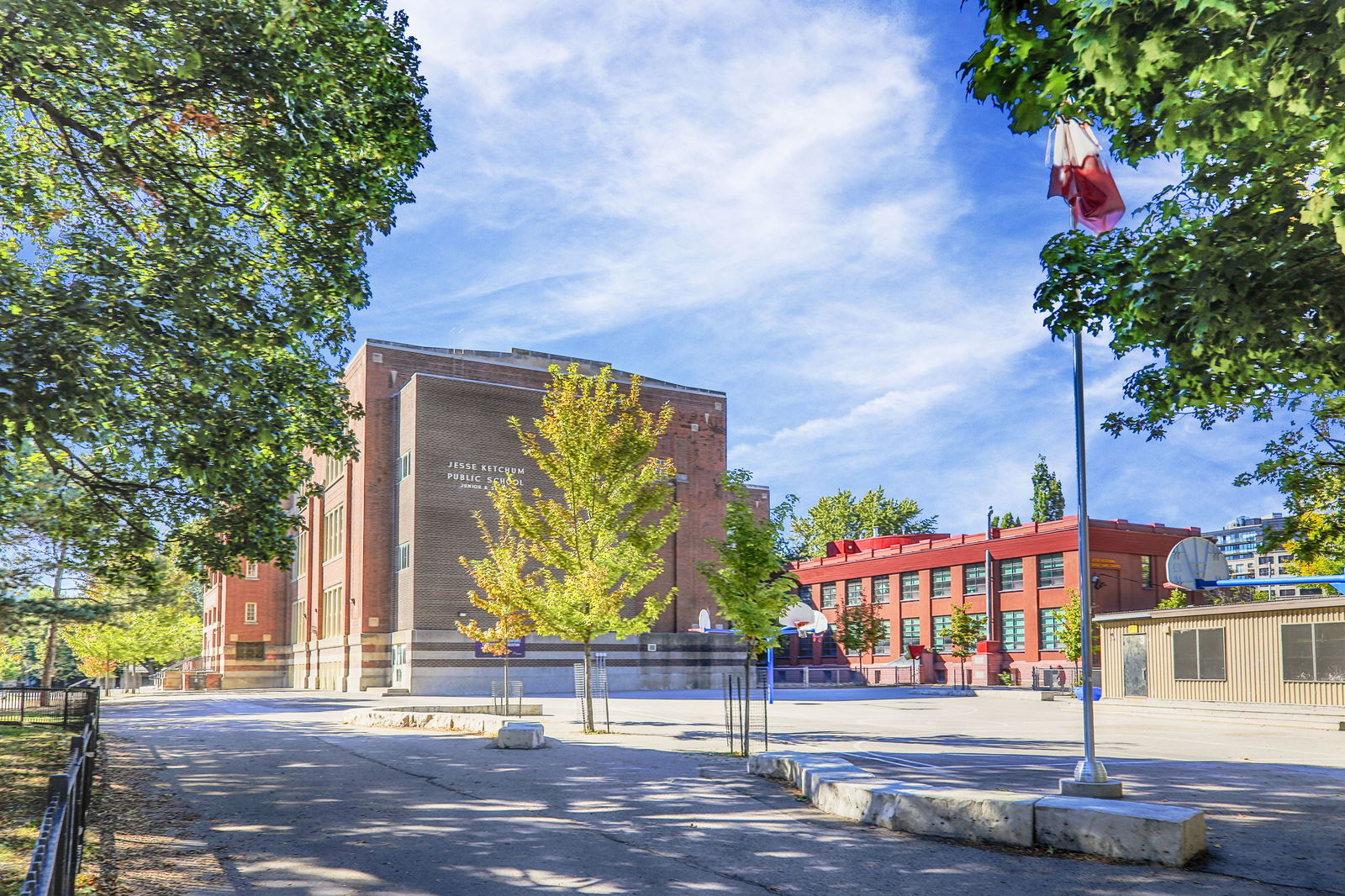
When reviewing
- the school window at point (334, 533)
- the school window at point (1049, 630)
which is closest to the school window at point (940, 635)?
the school window at point (1049, 630)

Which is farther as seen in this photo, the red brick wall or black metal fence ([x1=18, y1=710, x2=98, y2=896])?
the red brick wall

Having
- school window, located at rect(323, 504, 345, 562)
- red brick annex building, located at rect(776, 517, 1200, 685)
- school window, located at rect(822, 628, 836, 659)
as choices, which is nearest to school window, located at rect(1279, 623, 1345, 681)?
red brick annex building, located at rect(776, 517, 1200, 685)

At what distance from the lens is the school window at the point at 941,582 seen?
2689 inches

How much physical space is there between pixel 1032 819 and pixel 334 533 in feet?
199

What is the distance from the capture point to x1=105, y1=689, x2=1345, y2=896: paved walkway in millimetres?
8227

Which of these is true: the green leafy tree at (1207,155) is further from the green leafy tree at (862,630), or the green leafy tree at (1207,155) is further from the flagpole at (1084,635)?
the green leafy tree at (862,630)

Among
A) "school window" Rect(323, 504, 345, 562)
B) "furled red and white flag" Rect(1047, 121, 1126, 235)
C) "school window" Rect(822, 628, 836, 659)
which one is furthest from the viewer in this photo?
"school window" Rect(822, 628, 836, 659)

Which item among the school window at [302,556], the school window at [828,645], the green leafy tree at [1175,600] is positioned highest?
the school window at [302,556]

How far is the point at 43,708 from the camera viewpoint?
111 ft

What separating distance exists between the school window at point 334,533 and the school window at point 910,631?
123 feet

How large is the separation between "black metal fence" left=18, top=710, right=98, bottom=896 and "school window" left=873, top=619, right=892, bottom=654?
221 feet

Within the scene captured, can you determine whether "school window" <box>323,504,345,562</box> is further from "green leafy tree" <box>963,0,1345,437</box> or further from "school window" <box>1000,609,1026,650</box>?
"green leafy tree" <box>963,0,1345,437</box>

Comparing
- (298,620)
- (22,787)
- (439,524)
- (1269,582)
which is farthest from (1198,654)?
(298,620)

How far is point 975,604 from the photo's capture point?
65.6m
